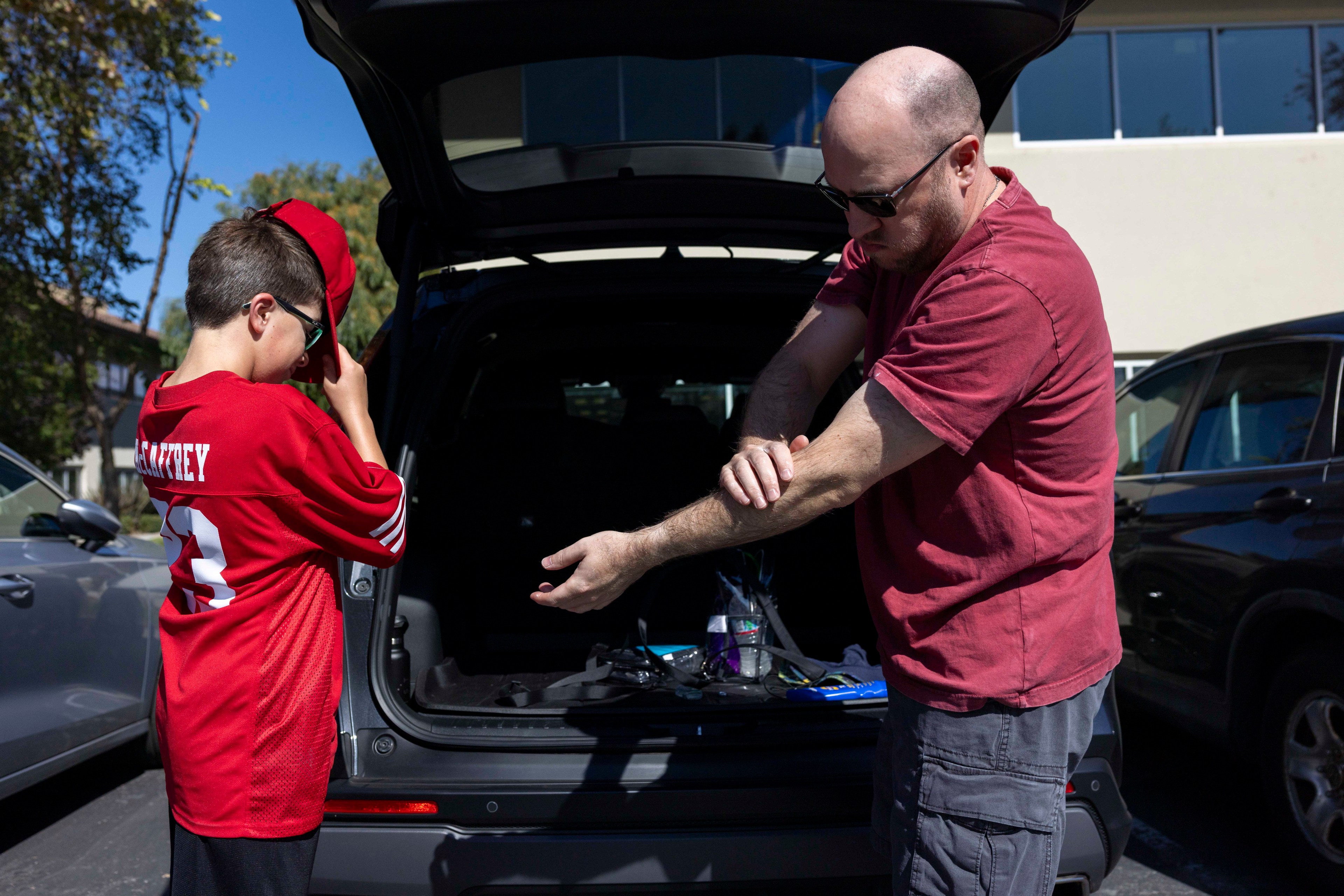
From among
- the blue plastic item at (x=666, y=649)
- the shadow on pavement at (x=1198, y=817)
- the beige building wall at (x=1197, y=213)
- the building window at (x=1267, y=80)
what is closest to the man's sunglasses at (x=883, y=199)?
the blue plastic item at (x=666, y=649)

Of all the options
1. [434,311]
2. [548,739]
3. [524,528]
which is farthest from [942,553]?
[524,528]

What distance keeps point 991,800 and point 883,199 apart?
0.92m

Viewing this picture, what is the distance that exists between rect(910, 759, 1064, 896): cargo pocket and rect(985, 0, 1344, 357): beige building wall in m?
10.9

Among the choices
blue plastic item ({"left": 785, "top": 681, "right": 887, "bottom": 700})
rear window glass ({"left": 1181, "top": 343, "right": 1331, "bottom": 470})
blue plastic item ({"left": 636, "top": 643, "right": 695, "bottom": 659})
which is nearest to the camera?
blue plastic item ({"left": 785, "top": 681, "right": 887, "bottom": 700})

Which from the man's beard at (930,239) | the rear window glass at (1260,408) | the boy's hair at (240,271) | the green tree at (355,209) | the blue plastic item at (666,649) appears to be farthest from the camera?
the green tree at (355,209)

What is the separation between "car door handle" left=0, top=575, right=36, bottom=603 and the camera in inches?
125

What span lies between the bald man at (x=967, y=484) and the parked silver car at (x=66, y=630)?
104 inches

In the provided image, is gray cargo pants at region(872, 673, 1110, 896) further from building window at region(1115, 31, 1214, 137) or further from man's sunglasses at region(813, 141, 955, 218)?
building window at region(1115, 31, 1214, 137)

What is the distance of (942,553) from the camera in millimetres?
1471

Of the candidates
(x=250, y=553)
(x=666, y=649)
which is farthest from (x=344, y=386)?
(x=666, y=649)

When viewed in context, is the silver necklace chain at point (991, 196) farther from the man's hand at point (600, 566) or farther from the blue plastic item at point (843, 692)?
the blue plastic item at point (843, 692)

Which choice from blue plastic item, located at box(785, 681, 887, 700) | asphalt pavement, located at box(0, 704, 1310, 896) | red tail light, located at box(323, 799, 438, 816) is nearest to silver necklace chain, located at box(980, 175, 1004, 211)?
blue plastic item, located at box(785, 681, 887, 700)

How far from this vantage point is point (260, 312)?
161 centimetres

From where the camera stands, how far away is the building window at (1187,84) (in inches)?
449
